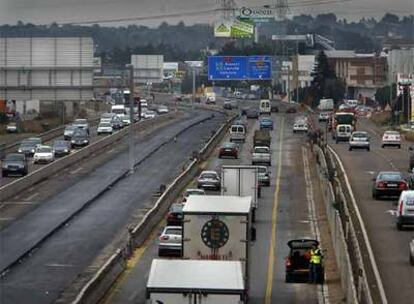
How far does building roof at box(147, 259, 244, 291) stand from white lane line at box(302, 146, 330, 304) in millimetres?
7109

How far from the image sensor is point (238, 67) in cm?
8969

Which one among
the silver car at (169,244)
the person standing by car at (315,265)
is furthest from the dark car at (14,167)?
the person standing by car at (315,265)

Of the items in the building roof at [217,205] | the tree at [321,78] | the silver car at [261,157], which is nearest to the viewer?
the building roof at [217,205]

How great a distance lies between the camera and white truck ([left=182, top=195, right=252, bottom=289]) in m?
24.8

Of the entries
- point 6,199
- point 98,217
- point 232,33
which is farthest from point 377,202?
point 232,33

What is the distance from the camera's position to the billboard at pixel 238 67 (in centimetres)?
8827

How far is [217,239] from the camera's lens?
24.9m

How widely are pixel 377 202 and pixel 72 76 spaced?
2734cm

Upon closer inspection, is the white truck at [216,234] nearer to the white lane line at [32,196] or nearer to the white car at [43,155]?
the white lane line at [32,196]

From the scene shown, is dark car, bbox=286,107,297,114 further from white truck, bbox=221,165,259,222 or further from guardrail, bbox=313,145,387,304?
white truck, bbox=221,165,259,222

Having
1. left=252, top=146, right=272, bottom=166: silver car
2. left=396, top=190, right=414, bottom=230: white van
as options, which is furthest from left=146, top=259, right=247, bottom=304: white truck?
left=252, top=146, right=272, bottom=166: silver car

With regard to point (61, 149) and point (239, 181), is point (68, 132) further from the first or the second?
point (239, 181)

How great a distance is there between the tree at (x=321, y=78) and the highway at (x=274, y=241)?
8651cm

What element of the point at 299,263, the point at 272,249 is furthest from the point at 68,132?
the point at 299,263
